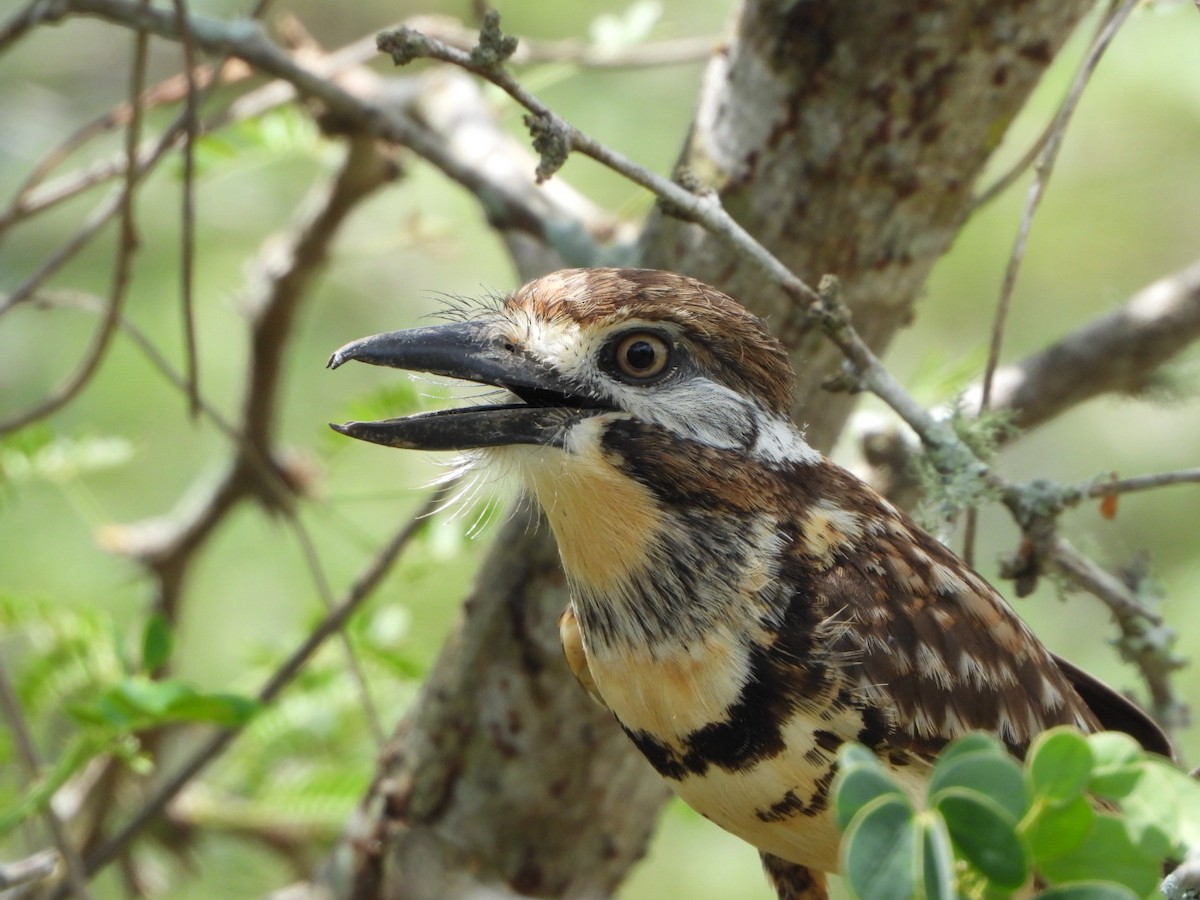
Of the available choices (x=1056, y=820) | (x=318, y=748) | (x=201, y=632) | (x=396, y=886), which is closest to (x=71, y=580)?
(x=201, y=632)

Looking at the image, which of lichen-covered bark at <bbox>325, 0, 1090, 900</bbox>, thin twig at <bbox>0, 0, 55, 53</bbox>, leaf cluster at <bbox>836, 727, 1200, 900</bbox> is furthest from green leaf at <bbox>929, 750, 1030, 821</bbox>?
thin twig at <bbox>0, 0, 55, 53</bbox>

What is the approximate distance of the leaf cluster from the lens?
1217 millimetres

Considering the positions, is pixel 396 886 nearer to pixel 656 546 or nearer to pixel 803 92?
pixel 656 546

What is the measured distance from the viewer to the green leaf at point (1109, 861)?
129 centimetres

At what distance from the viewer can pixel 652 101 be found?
681 centimetres

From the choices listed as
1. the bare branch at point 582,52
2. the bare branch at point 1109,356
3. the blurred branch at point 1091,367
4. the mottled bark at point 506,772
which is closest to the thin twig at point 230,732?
the mottled bark at point 506,772

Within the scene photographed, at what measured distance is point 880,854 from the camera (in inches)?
48.4

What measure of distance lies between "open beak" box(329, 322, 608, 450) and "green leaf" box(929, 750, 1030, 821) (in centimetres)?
94

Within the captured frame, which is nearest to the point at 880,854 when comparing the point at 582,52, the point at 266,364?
the point at 582,52

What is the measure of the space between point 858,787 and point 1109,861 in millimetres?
269

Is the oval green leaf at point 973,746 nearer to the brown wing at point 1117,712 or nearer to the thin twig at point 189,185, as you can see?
the brown wing at point 1117,712

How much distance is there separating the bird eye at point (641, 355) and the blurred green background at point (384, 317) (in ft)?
7.30

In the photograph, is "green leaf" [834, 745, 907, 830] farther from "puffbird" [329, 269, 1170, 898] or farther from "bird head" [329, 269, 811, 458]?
"bird head" [329, 269, 811, 458]

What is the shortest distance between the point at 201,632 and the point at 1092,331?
166 inches
